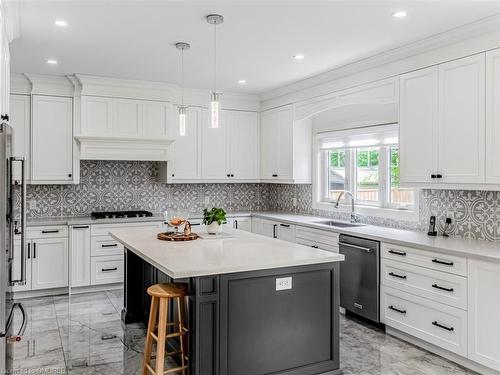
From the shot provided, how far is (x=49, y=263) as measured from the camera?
5.08m

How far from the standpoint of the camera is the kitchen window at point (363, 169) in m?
4.68

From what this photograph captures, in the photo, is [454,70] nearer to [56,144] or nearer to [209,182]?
[209,182]

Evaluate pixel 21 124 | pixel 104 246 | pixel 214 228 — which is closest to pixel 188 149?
pixel 104 246

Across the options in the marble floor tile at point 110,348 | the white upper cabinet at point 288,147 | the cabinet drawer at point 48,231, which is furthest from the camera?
the white upper cabinet at point 288,147

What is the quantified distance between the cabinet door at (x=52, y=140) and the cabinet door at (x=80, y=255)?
2.23ft

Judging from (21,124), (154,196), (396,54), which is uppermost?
(396,54)

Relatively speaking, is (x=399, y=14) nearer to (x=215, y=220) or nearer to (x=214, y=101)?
(x=214, y=101)

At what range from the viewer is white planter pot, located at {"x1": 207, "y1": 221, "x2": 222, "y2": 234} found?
12.9ft

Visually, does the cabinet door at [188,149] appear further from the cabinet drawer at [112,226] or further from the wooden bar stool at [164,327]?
the wooden bar stool at [164,327]

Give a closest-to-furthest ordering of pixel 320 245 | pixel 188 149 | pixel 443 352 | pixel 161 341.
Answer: pixel 161 341 → pixel 443 352 → pixel 320 245 → pixel 188 149

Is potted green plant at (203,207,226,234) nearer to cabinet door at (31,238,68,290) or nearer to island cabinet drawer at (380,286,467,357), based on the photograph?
island cabinet drawer at (380,286,467,357)

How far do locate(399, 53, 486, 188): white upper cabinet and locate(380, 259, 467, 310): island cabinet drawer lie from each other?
0.76 metres

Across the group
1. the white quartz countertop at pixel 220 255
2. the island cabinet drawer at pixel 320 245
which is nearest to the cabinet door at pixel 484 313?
the white quartz countertop at pixel 220 255

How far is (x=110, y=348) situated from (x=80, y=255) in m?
1.90
